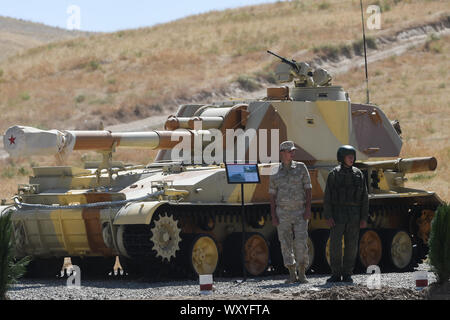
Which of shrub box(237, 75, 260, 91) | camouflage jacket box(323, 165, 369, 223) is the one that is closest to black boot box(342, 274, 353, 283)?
camouflage jacket box(323, 165, 369, 223)

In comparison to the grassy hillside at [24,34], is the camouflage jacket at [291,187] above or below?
below

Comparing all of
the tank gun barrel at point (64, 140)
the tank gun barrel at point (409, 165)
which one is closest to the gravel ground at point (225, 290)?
the tank gun barrel at point (64, 140)

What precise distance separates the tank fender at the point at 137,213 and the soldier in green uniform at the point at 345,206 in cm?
245

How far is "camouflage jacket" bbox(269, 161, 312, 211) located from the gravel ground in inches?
42.5

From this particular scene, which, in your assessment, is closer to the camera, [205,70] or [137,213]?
[137,213]

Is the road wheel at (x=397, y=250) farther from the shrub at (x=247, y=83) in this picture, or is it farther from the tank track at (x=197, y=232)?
the shrub at (x=247, y=83)

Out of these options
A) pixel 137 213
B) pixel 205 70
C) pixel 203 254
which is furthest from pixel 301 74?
pixel 205 70

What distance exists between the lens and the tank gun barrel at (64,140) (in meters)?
14.3

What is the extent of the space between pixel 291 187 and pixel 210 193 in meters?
2.12

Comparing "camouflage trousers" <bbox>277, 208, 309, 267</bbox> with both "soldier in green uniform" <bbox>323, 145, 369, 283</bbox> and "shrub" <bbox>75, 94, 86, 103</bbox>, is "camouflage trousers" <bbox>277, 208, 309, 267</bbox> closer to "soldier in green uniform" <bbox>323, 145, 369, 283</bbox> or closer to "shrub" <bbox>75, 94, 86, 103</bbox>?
"soldier in green uniform" <bbox>323, 145, 369, 283</bbox>

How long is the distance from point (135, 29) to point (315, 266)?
2354 inches

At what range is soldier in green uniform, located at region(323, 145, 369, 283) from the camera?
45.9 feet

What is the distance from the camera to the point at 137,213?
1471 centimetres

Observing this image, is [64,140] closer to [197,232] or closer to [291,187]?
[197,232]
